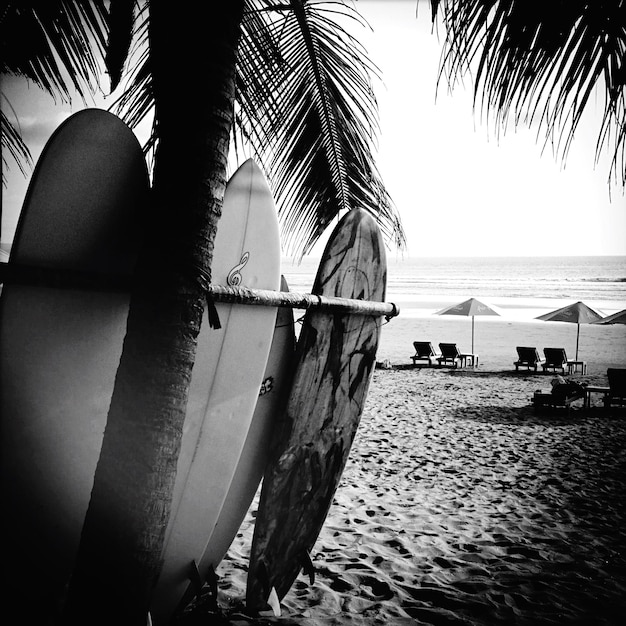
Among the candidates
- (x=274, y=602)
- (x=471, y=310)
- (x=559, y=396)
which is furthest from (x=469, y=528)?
(x=471, y=310)

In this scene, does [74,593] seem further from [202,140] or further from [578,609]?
[578,609]

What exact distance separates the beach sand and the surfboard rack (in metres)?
1.42

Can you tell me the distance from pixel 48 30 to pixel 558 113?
5.24 feet

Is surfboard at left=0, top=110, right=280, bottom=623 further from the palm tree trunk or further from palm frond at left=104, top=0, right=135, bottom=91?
palm frond at left=104, top=0, right=135, bottom=91

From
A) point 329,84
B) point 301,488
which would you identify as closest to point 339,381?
point 301,488

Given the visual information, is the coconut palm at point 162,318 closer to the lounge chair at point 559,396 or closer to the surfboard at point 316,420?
the surfboard at point 316,420

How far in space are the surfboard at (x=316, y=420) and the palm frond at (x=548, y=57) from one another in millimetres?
1076

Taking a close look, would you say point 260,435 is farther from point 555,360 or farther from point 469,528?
point 555,360

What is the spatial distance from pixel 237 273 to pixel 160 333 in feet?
2.57

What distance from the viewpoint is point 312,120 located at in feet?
11.1

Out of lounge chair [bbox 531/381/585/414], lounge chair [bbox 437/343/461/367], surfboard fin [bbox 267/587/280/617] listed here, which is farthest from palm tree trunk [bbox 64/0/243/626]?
lounge chair [bbox 437/343/461/367]

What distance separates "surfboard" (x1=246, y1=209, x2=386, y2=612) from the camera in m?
2.18

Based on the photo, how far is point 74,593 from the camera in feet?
3.92

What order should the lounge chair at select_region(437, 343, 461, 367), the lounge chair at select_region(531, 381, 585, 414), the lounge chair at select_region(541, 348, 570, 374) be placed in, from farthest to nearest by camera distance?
the lounge chair at select_region(437, 343, 461, 367)
the lounge chair at select_region(541, 348, 570, 374)
the lounge chair at select_region(531, 381, 585, 414)
